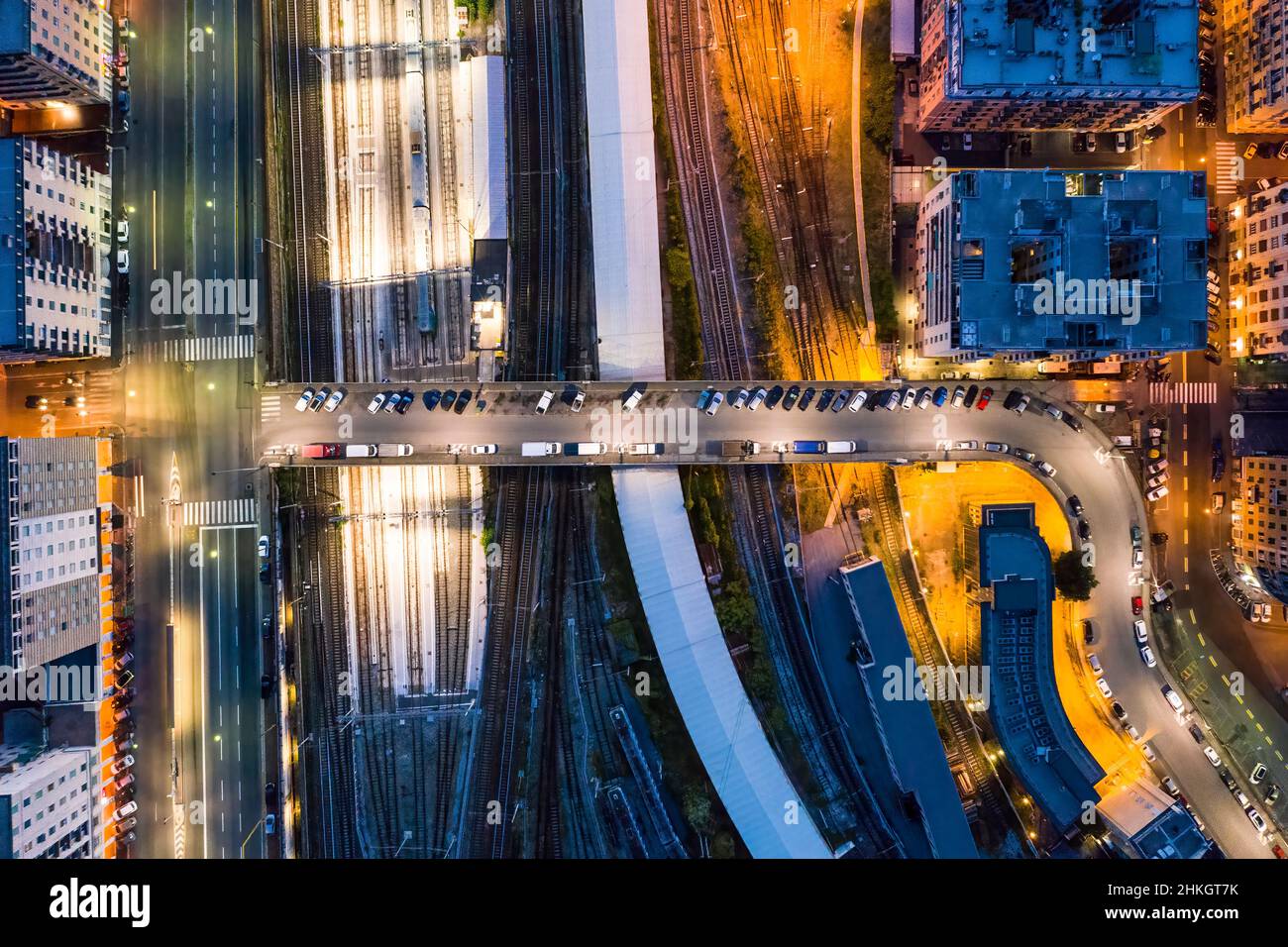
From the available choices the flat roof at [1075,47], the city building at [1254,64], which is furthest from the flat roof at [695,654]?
the city building at [1254,64]

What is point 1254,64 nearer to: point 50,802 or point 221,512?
point 221,512

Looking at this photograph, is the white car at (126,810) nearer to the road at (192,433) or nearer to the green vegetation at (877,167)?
the road at (192,433)

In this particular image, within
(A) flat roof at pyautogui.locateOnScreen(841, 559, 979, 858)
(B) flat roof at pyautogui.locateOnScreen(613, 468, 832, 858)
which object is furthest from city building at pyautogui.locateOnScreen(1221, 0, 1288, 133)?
(B) flat roof at pyautogui.locateOnScreen(613, 468, 832, 858)

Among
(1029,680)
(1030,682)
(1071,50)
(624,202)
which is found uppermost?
(1071,50)

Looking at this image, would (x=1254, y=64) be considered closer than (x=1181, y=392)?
Yes

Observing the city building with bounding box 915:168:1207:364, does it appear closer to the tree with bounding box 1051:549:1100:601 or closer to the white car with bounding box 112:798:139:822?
the tree with bounding box 1051:549:1100:601

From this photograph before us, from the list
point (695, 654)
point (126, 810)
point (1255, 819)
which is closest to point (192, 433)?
point (126, 810)
